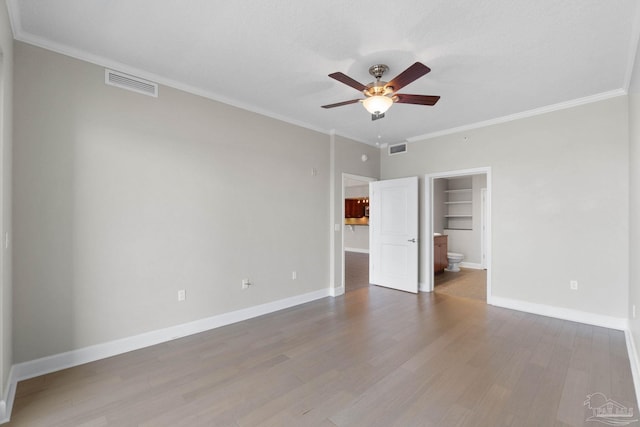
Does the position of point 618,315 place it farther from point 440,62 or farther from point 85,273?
point 85,273

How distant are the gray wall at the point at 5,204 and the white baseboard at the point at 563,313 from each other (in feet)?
17.0

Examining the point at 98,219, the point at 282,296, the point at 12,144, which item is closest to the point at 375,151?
the point at 282,296

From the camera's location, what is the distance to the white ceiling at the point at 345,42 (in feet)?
6.59

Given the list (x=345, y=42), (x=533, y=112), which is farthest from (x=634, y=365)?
(x=345, y=42)

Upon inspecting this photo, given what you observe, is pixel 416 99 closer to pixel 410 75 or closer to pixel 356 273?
pixel 410 75

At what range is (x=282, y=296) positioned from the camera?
13.4 feet

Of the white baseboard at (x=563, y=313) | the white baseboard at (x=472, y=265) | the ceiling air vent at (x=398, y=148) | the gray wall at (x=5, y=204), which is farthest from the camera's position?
the white baseboard at (x=472, y=265)

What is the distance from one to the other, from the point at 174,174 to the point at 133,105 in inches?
29.6

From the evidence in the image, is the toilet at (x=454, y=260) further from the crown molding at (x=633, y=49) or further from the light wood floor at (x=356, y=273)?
the crown molding at (x=633, y=49)

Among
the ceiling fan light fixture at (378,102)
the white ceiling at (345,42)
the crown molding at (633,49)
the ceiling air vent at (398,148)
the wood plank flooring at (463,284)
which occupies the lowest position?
the wood plank flooring at (463,284)

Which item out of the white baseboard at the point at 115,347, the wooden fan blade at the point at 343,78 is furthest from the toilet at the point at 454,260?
the wooden fan blade at the point at 343,78

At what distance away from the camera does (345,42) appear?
2.36m

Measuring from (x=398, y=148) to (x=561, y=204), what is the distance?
262 centimetres

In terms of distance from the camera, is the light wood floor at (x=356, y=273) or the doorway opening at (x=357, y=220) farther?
the doorway opening at (x=357, y=220)
